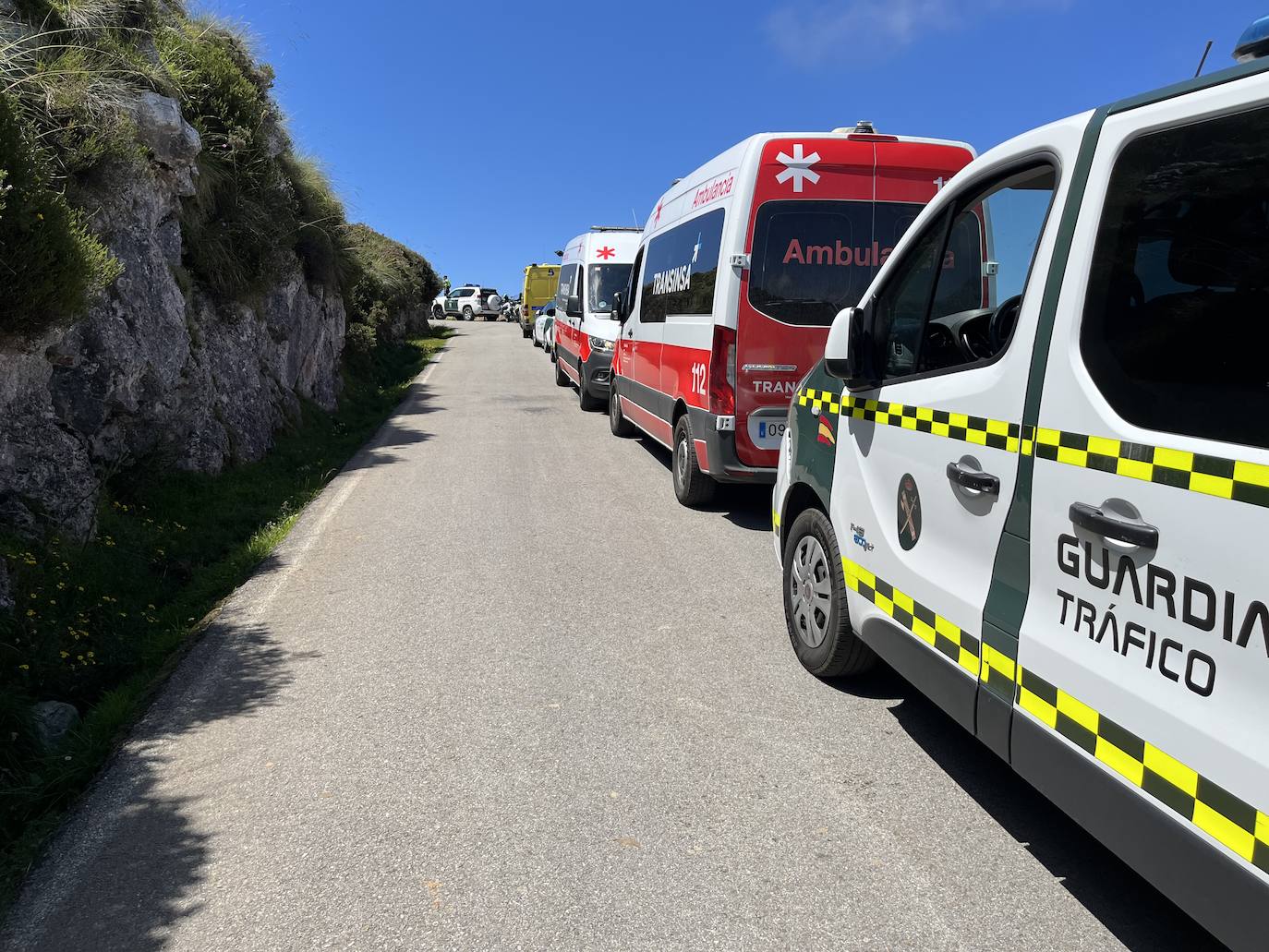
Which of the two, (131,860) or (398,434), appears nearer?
(131,860)

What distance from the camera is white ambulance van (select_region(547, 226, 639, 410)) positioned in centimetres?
1406

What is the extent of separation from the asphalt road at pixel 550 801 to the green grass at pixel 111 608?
0.62ft

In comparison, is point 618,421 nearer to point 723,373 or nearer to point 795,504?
point 723,373

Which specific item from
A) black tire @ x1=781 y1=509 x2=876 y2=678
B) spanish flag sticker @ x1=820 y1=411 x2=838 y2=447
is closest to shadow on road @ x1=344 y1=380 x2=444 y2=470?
black tire @ x1=781 y1=509 x2=876 y2=678

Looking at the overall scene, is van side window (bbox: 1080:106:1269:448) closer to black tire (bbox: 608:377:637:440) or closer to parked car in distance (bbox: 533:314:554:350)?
black tire (bbox: 608:377:637:440)

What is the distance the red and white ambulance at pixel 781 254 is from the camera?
6.43 m

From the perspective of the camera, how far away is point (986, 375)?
2.81 m

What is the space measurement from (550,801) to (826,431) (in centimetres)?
201

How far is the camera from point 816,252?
21.6 ft

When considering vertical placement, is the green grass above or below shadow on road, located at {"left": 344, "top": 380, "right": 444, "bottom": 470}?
below

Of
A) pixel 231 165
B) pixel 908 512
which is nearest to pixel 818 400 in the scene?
pixel 908 512

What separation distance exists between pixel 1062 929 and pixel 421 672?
9.90 ft

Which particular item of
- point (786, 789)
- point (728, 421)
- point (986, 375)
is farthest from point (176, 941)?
point (728, 421)

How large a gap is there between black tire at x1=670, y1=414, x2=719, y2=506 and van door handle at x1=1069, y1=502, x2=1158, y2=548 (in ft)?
16.9
